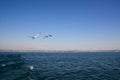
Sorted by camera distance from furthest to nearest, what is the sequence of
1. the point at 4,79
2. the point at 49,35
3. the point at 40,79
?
the point at 49,35
the point at 40,79
the point at 4,79

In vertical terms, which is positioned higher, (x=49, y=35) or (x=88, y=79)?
(x=49, y=35)

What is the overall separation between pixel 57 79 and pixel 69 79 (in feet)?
7.21

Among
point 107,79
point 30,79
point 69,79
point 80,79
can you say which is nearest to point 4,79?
point 30,79

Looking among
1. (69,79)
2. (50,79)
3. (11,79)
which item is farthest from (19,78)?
(69,79)

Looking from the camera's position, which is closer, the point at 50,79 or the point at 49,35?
the point at 50,79

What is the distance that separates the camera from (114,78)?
2720cm

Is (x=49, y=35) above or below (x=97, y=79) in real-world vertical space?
above

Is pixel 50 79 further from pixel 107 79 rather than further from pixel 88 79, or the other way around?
pixel 107 79

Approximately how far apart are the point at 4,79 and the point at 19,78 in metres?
2.48

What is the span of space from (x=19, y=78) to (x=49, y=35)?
10682mm

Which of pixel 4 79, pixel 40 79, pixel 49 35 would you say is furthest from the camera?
pixel 49 35

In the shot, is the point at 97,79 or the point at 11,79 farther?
the point at 97,79

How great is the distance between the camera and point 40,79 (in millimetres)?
25703

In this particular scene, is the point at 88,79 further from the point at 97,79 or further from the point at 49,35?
→ the point at 49,35
